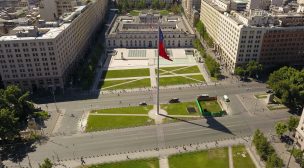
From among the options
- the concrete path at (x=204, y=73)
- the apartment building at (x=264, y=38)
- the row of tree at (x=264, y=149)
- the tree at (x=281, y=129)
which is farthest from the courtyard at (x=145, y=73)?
the row of tree at (x=264, y=149)

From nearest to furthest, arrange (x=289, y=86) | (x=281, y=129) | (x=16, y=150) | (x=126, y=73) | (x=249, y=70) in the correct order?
(x=16, y=150) < (x=281, y=129) < (x=289, y=86) < (x=249, y=70) < (x=126, y=73)

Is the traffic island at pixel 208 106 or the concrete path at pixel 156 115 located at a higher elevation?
the traffic island at pixel 208 106

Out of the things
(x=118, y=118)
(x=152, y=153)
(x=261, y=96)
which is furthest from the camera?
(x=261, y=96)

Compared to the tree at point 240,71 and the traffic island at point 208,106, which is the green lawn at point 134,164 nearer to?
the traffic island at point 208,106

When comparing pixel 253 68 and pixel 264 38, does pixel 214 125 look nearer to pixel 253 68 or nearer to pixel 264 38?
pixel 253 68

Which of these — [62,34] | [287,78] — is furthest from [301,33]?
[62,34]

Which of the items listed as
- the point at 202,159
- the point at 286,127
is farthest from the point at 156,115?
the point at 286,127
